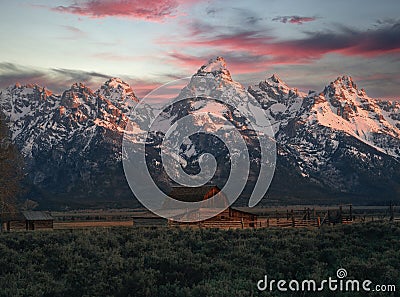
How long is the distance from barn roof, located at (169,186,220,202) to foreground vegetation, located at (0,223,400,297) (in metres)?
29.5

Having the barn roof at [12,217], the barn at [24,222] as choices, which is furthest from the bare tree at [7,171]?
the barn at [24,222]

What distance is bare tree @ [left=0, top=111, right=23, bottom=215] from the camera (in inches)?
2000

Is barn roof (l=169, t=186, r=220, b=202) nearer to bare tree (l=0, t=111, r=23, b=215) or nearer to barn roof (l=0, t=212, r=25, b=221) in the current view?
bare tree (l=0, t=111, r=23, b=215)

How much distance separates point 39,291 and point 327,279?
10.0 m

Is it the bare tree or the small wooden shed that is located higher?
the bare tree

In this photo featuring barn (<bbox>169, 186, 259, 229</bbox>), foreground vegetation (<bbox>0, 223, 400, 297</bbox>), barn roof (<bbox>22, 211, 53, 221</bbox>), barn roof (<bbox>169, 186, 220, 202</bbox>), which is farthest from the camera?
barn roof (<bbox>169, 186, 220, 202</bbox>)

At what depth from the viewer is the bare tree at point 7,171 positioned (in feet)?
167

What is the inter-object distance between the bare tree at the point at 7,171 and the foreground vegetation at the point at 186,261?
19291 mm

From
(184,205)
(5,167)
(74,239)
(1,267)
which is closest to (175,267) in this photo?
(1,267)

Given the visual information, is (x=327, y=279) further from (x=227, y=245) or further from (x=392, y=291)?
(x=227, y=245)

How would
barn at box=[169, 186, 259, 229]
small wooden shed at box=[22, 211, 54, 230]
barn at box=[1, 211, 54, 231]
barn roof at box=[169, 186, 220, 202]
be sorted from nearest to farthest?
1. barn at box=[1, 211, 54, 231]
2. small wooden shed at box=[22, 211, 54, 230]
3. barn at box=[169, 186, 259, 229]
4. barn roof at box=[169, 186, 220, 202]

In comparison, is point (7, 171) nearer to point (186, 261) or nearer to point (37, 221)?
point (37, 221)

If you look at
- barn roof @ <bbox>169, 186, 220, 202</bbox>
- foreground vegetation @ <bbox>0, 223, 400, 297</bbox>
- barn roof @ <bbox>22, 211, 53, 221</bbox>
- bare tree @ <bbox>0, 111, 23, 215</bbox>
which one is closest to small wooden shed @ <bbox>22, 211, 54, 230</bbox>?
barn roof @ <bbox>22, 211, 53, 221</bbox>

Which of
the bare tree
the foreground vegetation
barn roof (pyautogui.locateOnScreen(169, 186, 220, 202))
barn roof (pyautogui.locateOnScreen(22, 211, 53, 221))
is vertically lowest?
the foreground vegetation
